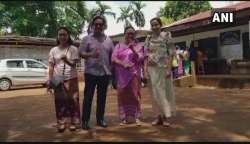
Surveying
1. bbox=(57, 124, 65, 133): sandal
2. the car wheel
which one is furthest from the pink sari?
the car wheel

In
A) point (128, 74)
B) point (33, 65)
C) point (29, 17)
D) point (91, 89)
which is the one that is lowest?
point (91, 89)

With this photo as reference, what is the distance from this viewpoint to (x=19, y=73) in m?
21.8

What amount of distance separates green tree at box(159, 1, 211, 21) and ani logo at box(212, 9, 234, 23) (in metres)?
26.5

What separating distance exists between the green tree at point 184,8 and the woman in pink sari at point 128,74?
121 feet

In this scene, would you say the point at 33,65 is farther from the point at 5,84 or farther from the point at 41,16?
the point at 41,16

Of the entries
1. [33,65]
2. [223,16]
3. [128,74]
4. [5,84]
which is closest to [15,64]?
[33,65]

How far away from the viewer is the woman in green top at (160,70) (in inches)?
311

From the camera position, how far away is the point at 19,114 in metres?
10.3

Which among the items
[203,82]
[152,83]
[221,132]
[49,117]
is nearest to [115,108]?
[49,117]

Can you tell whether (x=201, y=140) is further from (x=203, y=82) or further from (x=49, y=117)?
(x=203, y=82)

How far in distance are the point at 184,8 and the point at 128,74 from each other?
37999mm

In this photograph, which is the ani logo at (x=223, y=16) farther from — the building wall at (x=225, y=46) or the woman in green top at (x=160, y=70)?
the woman in green top at (x=160, y=70)

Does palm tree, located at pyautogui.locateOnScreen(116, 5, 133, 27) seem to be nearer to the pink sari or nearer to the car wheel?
the car wheel

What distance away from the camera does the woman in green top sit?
25.9 ft
